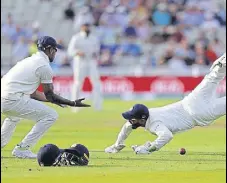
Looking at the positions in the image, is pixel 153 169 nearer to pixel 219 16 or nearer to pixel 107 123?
pixel 107 123

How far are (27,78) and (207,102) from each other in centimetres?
272

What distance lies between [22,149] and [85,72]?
1088cm

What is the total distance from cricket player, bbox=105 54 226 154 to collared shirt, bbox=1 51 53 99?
118 cm

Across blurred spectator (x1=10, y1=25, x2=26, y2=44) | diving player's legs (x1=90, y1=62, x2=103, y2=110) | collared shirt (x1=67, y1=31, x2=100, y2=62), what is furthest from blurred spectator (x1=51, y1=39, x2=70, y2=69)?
collared shirt (x1=67, y1=31, x2=100, y2=62)

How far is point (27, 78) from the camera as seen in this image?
10.1 m

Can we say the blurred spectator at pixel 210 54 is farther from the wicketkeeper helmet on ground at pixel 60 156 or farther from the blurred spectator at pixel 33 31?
the wicketkeeper helmet on ground at pixel 60 156

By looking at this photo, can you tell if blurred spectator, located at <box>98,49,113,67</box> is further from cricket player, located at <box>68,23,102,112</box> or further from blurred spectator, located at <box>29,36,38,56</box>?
cricket player, located at <box>68,23,102,112</box>

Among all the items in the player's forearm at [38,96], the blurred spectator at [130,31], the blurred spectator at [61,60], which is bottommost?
the player's forearm at [38,96]

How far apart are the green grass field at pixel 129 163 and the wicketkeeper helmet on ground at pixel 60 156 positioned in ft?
0.43

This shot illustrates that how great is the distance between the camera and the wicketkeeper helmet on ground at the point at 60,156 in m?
9.44

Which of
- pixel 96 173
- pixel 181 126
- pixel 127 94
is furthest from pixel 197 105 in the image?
pixel 127 94

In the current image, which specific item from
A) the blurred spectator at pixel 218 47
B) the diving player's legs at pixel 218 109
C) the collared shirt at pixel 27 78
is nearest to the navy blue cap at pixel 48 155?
the collared shirt at pixel 27 78

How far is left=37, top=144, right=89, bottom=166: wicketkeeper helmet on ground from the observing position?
31.0 feet

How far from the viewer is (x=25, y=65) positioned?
10.1 meters
